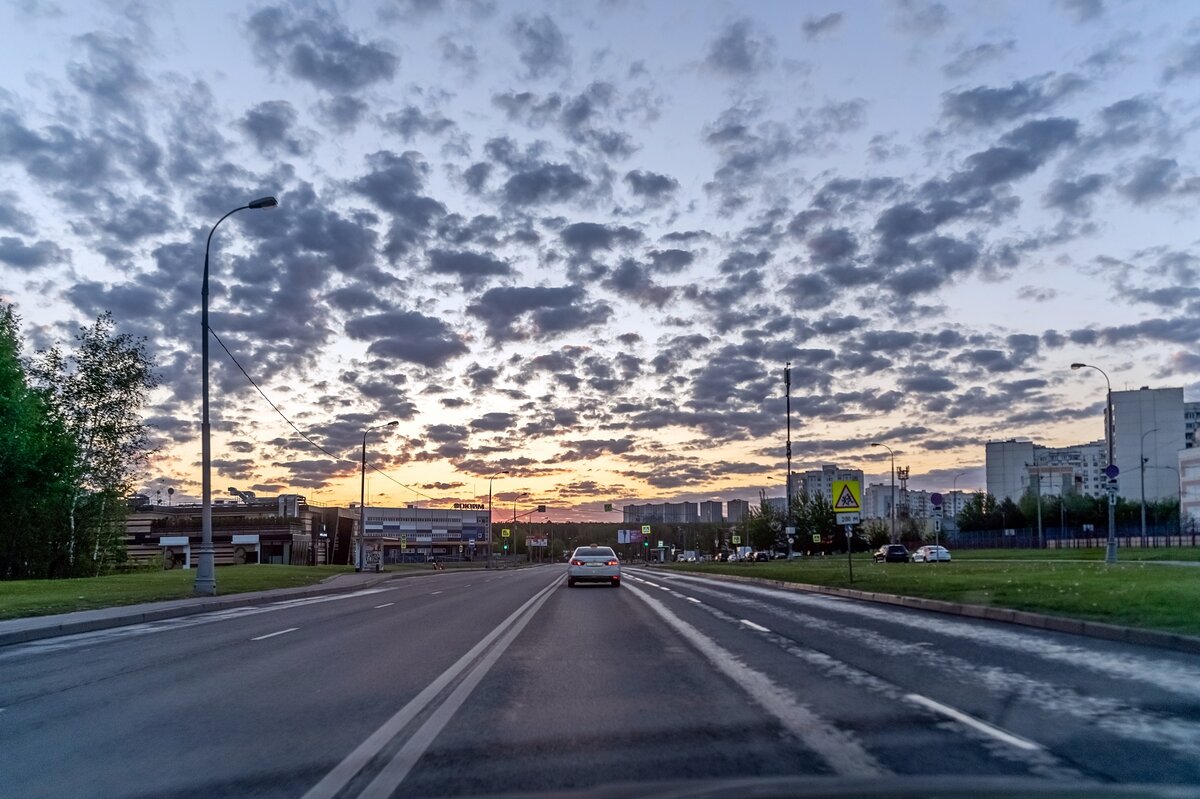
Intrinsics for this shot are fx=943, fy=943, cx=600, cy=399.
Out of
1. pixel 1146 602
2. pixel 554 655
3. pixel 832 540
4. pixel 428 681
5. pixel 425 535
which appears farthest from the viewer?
pixel 425 535

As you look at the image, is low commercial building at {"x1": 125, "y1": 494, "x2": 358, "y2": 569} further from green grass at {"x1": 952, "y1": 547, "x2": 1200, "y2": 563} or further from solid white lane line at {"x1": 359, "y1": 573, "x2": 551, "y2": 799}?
solid white lane line at {"x1": 359, "y1": 573, "x2": 551, "y2": 799}

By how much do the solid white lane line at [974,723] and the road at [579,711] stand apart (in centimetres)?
4

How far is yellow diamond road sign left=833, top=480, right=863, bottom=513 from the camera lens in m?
28.7

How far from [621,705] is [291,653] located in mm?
6731

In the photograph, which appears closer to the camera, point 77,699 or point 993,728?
point 993,728

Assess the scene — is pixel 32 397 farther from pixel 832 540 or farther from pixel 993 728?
pixel 832 540

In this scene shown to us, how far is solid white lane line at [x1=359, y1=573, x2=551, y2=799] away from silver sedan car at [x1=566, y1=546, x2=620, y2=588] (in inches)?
870

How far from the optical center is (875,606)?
885 inches

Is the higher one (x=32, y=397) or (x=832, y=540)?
(x=32, y=397)

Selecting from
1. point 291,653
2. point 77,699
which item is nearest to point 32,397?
point 291,653

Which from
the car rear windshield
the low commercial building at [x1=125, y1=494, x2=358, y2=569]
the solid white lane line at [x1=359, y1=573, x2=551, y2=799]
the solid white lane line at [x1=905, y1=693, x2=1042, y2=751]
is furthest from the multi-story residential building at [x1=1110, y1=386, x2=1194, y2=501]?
the solid white lane line at [x1=359, y1=573, x2=551, y2=799]

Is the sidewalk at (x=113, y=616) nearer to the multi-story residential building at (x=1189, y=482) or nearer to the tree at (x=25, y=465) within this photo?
the tree at (x=25, y=465)

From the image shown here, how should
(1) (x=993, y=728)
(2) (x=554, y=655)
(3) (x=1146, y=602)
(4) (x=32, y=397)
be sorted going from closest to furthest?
(1) (x=993, y=728) → (2) (x=554, y=655) → (3) (x=1146, y=602) → (4) (x=32, y=397)

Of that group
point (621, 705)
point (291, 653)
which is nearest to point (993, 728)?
point (621, 705)
